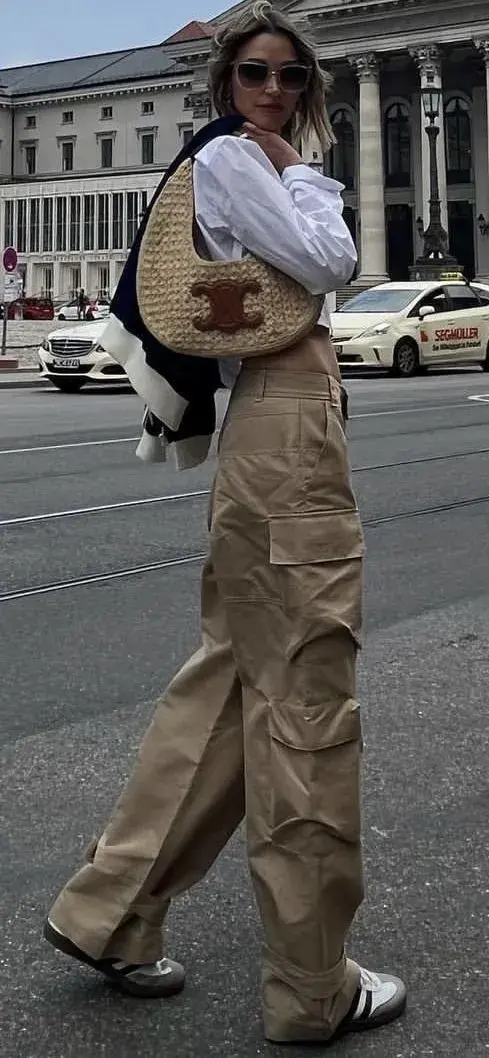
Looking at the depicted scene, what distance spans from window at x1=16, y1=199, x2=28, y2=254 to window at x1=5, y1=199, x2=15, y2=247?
42cm

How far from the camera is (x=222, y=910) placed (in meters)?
3.04

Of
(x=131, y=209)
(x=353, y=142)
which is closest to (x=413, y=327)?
(x=353, y=142)

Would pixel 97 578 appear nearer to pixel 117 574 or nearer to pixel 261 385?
pixel 117 574

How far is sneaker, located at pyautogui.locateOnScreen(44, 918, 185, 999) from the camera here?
2658 millimetres

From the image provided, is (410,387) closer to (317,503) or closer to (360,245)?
(317,503)

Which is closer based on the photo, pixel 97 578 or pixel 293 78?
pixel 293 78

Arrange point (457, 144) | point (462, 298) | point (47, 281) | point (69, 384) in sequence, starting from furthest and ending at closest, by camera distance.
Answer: point (47, 281) < point (457, 144) < point (462, 298) < point (69, 384)

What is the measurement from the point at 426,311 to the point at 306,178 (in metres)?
22.2

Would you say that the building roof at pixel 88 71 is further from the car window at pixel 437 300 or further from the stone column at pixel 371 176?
the car window at pixel 437 300

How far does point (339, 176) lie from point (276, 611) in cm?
7071

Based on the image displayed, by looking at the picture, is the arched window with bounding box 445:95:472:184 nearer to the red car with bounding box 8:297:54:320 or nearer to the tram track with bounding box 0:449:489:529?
the red car with bounding box 8:297:54:320

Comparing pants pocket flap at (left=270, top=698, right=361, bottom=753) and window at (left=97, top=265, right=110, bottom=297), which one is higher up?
window at (left=97, top=265, right=110, bottom=297)

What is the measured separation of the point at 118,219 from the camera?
82.5m

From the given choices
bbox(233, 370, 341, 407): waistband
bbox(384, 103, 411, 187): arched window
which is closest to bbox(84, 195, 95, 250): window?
bbox(384, 103, 411, 187): arched window
